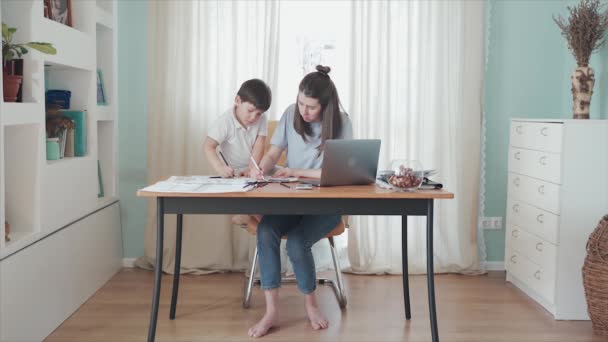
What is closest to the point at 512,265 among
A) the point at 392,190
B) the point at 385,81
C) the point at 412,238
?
the point at 412,238

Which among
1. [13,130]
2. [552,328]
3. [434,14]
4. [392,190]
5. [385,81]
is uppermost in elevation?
[434,14]

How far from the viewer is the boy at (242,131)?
3.30 m

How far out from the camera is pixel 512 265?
401cm

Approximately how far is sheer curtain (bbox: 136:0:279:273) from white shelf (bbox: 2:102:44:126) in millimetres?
1214

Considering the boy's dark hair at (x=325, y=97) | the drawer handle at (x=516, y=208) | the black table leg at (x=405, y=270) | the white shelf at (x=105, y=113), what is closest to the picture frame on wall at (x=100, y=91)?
the white shelf at (x=105, y=113)

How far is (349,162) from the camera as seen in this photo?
9.09ft

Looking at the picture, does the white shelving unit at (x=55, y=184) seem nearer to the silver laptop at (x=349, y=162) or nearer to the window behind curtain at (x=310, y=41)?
the window behind curtain at (x=310, y=41)

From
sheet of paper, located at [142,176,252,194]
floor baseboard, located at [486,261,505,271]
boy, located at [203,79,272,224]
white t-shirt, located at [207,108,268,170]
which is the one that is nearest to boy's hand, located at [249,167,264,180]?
sheet of paper, located at [142,176,252,194]

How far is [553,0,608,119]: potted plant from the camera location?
3627 millimetres

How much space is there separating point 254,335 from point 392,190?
93cm

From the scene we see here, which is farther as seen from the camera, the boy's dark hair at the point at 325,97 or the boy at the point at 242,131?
the boy at the point at 242,131

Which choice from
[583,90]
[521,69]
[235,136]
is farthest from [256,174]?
[521,69]

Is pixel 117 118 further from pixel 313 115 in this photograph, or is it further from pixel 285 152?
pixel 313 115

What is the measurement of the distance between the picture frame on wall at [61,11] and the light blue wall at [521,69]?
2.37m
